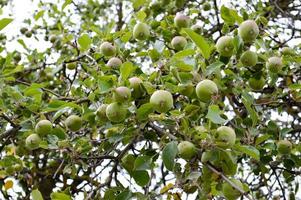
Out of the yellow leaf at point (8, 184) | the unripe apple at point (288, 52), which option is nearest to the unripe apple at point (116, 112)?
the unripe apple at point (288, 52)

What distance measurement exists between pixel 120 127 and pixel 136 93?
21 cm

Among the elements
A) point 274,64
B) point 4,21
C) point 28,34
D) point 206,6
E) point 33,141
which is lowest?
point 33,141

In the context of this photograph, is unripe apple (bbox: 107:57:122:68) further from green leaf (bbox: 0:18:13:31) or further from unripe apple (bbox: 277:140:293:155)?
unripe apple (bbox: 277:140:293:155)

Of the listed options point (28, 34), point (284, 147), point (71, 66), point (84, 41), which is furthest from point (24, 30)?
point (284, 147)

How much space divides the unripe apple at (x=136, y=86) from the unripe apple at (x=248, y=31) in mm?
405

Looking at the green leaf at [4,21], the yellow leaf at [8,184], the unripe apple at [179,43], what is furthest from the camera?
the yellow leaf at [8,184]

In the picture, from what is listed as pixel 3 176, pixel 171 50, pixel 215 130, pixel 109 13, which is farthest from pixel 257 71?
pixel 109 13

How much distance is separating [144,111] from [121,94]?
104 millimetres

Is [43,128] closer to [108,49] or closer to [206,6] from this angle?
[108,49]

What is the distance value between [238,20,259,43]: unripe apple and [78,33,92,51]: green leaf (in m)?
0.67

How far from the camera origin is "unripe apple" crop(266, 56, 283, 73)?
1802 mm

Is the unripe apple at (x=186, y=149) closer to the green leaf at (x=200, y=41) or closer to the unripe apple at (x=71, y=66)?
the green leaf at (x=200, y=41)

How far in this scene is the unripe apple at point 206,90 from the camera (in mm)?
1521

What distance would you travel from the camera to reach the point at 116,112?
1551mm
